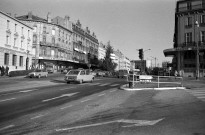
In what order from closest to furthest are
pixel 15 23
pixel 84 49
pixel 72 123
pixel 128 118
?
pixel 72 123 < pixel 128 118 < pixel 15 23 < pixel 84 49

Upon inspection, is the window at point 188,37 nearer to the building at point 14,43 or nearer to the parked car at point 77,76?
the parked car at point 77,76

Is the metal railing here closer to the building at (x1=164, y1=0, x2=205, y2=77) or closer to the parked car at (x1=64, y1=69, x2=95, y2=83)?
the parked car at (x1=64, y1=69, x2=95, y2=83)

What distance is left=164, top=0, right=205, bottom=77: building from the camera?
40.9m

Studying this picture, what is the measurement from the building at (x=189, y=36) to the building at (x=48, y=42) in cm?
3447

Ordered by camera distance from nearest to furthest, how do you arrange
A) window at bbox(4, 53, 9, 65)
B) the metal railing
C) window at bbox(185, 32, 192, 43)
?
the metal railing < window at bbox(4, 53, 9, 65) < window at bbox(185, 32, 192, 43)

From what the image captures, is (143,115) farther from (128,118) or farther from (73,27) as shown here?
(73,27)

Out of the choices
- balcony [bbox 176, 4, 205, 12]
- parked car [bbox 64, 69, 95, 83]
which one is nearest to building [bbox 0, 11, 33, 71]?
parked car [bbox 64, 69, 95, 83]

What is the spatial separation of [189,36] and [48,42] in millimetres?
40406

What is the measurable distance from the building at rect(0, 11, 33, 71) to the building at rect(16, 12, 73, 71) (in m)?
10.4

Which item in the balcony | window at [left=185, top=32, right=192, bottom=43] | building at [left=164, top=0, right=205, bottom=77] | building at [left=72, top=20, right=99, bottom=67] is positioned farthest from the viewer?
building at [left=72, top=20, right=99, bottom=67]

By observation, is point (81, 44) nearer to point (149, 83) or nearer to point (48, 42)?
point (48, 42)

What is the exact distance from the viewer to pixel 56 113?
794 cm

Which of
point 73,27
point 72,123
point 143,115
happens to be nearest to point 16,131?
point 72,123

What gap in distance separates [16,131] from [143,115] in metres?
4.22
